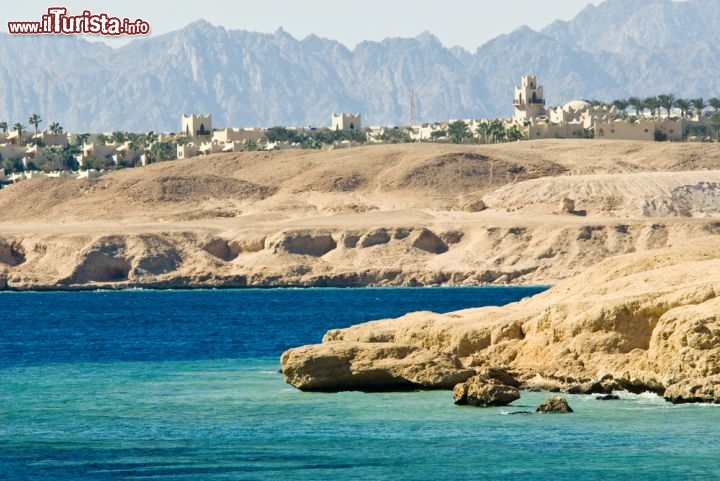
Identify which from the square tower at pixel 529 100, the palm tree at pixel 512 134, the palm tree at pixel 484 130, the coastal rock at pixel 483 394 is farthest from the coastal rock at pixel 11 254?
the coastal rock at pixel 483 394

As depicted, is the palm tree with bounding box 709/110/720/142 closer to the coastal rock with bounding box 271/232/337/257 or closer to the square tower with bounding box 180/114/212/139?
the square tower with bounding box 180/114/212/139

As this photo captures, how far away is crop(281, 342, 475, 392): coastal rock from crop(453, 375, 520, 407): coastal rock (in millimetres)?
1588

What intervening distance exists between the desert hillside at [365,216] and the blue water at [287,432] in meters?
63.2

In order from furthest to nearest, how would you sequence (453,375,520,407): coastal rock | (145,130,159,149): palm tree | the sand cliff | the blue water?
(145,130,159,149): palm tree, the sand cliff, (453,375,520,407): coastal rock, the blue water

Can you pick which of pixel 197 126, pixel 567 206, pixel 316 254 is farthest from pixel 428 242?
pixel 197 126

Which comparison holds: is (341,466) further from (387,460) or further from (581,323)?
(581,323)

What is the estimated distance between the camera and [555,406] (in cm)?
3216

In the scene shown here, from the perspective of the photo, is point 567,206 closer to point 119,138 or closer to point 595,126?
point 595,126

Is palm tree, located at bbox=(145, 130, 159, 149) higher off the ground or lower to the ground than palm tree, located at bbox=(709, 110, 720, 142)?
higher

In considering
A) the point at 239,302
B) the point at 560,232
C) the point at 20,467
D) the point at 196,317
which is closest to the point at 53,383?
the point at 20,467

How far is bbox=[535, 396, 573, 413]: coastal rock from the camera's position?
32.1m

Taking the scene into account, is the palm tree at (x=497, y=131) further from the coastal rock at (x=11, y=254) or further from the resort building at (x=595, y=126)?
the coastal rock at (x=11, y=254)

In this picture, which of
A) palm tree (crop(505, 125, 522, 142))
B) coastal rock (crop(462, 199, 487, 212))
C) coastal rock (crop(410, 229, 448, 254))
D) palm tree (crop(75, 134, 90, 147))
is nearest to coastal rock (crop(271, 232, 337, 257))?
coastal rock (crop(410, 229, 448, 254))

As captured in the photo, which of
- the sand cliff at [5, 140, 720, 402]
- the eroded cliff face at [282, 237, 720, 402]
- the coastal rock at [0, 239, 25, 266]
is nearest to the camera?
the eroded cliff face at [282, 237, 720, 402]
